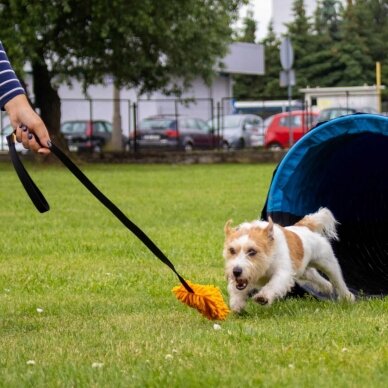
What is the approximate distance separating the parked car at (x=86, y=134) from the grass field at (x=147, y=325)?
26152mm

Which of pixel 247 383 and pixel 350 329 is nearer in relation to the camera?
pixel 247 383

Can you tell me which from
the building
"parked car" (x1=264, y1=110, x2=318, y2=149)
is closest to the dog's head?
"parked car" (x1=264, y1=110, x2=318, y2=149)

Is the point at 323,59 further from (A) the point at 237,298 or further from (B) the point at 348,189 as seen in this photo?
(A) the point at 237,298

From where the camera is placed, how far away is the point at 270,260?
25.1 ft

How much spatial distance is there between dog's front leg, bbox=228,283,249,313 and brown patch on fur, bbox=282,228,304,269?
534 mm

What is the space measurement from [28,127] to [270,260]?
2.49 m

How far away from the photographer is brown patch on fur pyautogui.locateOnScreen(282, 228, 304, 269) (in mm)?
7906

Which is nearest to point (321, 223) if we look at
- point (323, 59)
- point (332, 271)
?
point (332, 271)

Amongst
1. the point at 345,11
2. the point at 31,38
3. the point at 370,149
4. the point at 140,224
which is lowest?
the point at 140,224

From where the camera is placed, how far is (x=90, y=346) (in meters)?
6.26

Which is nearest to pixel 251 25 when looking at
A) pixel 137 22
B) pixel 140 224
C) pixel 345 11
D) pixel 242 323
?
pixel 345 11

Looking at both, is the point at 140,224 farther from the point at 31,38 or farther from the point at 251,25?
the point at 251,25

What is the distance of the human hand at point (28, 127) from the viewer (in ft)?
18.8

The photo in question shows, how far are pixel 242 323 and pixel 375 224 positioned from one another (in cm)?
414
